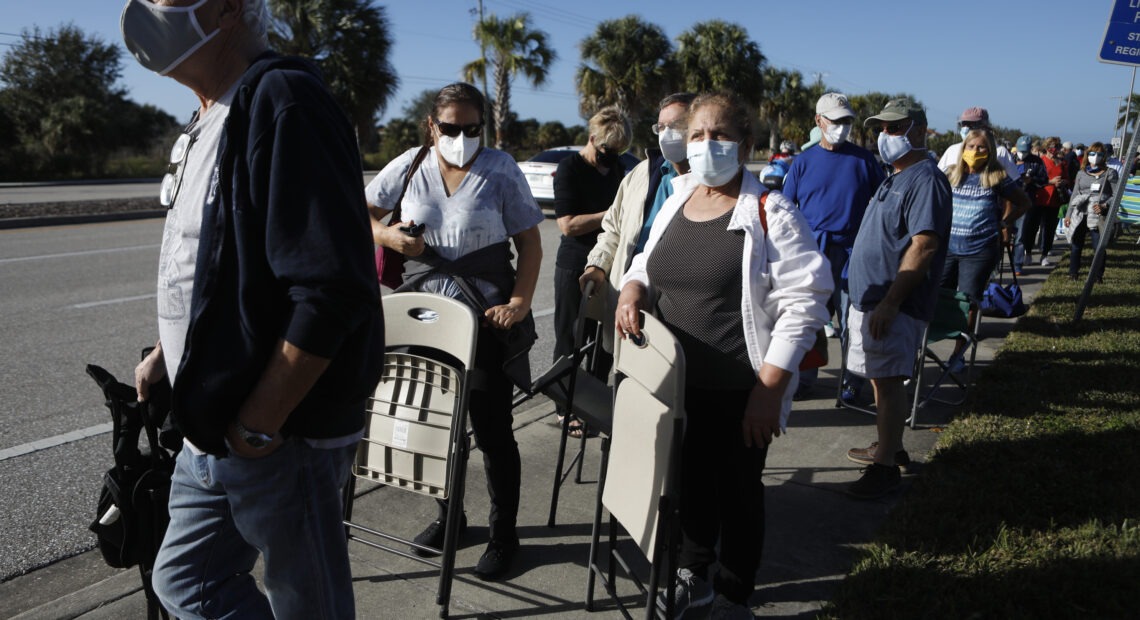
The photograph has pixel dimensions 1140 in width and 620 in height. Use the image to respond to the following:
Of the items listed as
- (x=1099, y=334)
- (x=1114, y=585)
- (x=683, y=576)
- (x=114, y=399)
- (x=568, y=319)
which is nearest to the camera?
(x=114, y=399)

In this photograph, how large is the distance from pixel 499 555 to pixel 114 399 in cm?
151

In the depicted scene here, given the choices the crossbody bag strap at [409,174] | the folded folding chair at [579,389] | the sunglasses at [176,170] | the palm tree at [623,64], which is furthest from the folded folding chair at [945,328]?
the palm tree at [623,64]

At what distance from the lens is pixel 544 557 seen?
10.4 feet

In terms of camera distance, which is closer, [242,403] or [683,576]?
[242,403]

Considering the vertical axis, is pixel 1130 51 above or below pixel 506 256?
above

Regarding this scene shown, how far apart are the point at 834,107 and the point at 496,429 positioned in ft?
11.2

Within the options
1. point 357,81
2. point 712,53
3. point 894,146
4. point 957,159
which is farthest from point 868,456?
point 712,53

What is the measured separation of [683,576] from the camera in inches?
108

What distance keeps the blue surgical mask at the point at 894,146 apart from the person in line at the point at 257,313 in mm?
3351

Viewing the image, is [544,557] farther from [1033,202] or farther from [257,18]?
[1033,202]

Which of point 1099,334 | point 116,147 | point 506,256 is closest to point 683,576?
point 506,256

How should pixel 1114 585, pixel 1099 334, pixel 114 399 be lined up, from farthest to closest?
pixel 1099 334 < pixel 1114 585 < pixel 114 399

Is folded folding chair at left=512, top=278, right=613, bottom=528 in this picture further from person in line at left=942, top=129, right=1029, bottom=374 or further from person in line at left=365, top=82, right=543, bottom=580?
person in line at left=942, top=129, right=1029, bottom=374

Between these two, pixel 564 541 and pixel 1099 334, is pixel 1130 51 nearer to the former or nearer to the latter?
pixel 1099 334
